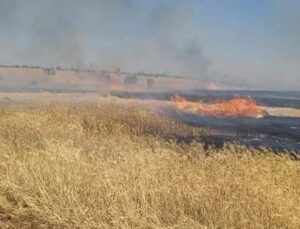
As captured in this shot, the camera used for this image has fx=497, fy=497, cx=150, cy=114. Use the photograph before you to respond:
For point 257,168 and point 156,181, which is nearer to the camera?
point 156,181

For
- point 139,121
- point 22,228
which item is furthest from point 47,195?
point 139,121

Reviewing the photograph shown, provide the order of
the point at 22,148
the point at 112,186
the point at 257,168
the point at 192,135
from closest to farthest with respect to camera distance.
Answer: the point at 112,186, the point at 257,168, the point at 22,148, the point at 192,135

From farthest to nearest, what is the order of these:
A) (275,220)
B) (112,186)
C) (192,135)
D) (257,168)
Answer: (192,135) < (257,168) < (112,186) < (275,220)

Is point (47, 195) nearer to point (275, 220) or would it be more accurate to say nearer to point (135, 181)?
point (135, 181)

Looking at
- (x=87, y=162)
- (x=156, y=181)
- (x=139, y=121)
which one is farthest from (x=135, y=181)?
(x=139, y=121)

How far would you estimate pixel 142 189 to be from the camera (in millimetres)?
9602

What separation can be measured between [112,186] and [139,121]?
21.5 m

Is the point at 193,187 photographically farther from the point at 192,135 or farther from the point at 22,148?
the point at 192,135

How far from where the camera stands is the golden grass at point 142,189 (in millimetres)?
8570

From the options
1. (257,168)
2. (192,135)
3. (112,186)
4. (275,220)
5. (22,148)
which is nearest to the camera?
(275,220)

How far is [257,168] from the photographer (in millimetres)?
11297

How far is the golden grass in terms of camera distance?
8.57m

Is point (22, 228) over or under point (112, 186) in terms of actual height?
under

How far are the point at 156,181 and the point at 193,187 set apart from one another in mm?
760
